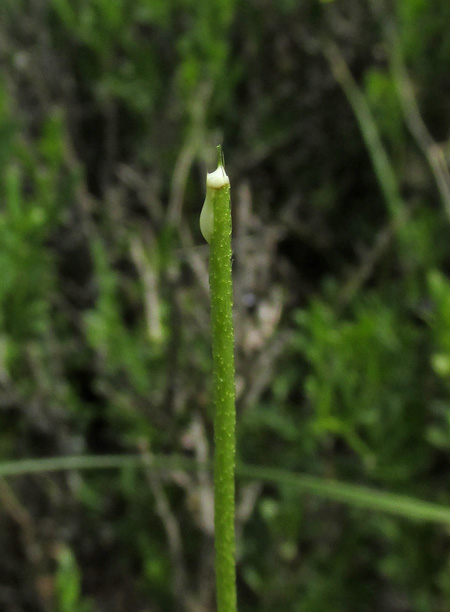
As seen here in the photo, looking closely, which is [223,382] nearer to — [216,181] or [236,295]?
[216,181]

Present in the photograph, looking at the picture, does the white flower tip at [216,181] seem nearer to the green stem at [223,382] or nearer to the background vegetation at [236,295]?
the green stem at [223,382]

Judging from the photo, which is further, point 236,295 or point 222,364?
point 236,295

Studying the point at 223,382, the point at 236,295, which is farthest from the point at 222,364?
the point at 236,295

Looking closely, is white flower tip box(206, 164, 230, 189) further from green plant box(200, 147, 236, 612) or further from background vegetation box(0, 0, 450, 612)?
background vegetation box(0, 0, 450, 612)

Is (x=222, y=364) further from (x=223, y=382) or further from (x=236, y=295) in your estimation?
(x=236, y=295)

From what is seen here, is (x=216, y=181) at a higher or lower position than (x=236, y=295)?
higher

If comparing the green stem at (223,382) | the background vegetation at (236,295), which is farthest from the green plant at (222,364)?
→ the background vegetation at (236,295)
